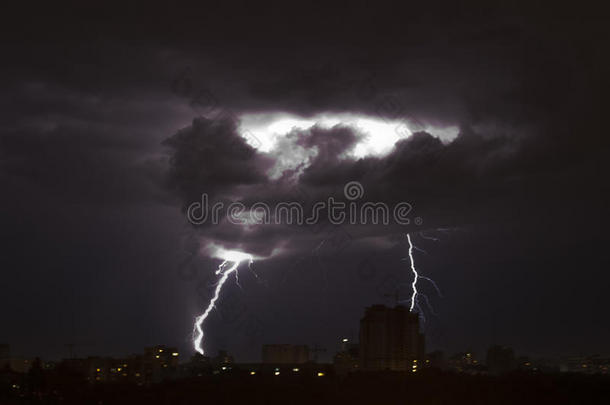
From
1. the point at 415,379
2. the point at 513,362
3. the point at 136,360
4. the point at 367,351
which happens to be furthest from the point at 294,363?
the point at 415,379

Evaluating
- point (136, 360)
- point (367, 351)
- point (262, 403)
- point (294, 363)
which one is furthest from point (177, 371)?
point (262, 403)

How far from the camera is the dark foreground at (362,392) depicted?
8350 centimetres

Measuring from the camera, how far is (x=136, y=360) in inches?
7121

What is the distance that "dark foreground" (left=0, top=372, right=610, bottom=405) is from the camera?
83.5m

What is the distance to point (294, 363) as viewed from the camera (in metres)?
180

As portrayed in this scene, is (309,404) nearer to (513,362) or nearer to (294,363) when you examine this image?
(294,363)

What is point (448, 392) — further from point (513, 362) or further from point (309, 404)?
point (513, 362)

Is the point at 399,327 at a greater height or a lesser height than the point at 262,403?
greater

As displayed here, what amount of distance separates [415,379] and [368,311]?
54.7 metres

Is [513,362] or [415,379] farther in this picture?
[513,362]

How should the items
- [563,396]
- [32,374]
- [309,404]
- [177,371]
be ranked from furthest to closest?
1. [177,371]
2. [32,374]
3. [309,404]
4. [563,396]

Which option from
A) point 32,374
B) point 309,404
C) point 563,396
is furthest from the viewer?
point 32,374

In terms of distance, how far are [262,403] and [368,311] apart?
263 ft

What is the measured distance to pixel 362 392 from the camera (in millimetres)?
98125
